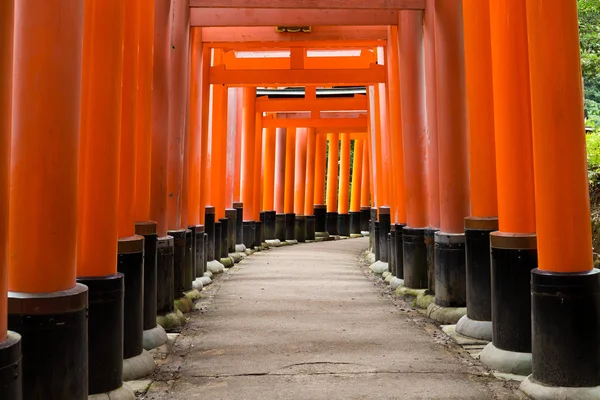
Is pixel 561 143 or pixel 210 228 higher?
pixel 561 143

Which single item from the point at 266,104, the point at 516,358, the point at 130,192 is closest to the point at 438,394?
the point at 516,358

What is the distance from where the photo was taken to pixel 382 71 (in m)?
11.8

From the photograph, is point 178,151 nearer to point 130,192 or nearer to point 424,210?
point 130,192

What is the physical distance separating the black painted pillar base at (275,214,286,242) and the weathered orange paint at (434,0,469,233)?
1379 centimetres

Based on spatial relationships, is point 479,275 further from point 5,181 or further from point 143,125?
point 5,181

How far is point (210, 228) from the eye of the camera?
12266mm

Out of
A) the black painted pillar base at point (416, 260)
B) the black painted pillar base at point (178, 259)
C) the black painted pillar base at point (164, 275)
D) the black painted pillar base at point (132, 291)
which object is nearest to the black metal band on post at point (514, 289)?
the black painted pillar base at point (132, 291)

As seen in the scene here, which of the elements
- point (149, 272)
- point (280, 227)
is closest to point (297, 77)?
point (149, 272)

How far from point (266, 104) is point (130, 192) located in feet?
42.2

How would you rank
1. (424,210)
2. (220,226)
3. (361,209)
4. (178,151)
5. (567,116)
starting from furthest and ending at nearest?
(361,209) → (220,226) → (424,210) → (178,151) → (567,116)

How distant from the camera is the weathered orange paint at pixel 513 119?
4.97m

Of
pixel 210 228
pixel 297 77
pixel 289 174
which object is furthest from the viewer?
pixel 289 174

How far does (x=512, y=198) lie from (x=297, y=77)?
7424 mm

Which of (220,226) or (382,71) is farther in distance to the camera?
(220,226)
